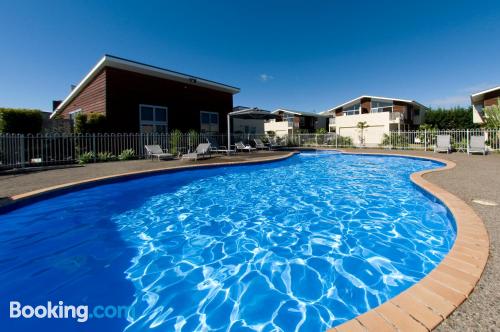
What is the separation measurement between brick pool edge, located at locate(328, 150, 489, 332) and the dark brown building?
15750mm

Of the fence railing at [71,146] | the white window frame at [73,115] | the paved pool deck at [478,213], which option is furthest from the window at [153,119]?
the paved pool deck at [478,213]

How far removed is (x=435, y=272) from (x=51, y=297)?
13.9 feet

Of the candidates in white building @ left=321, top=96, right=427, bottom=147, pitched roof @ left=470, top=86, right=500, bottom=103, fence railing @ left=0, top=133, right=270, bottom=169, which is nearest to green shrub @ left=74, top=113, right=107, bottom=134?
fence railing @ left=0, top=133, right=270, bottom=169

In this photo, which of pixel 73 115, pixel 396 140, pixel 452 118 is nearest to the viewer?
pixel 73 115

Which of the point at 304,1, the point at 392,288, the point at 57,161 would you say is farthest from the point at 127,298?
the point at 304,1

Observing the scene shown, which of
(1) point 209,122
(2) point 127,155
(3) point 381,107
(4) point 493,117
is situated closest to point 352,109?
(3) point 381,107

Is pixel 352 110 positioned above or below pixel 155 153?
above

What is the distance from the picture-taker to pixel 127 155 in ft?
44.1

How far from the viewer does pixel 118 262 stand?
3.56 m

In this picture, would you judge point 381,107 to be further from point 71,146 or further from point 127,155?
point 71,146

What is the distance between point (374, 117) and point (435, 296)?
33622 mm

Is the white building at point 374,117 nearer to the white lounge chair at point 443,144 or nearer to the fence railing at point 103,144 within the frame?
the fence railing at point 103,144

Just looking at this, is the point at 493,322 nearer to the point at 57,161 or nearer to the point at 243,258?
the point at 243,258

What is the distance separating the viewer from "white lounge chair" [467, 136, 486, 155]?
14275 millimetres
